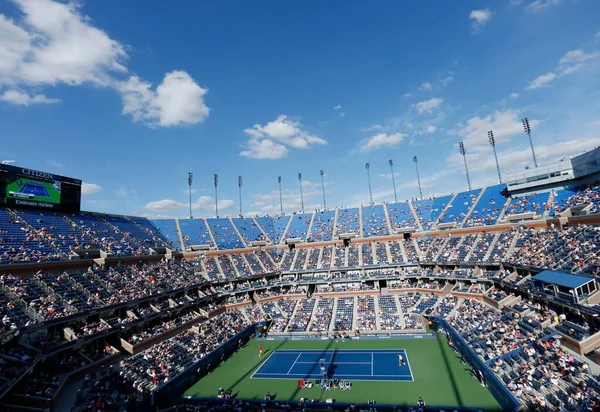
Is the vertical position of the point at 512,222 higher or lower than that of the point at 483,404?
higher

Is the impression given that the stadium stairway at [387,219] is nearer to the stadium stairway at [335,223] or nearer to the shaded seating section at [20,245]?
the stadium stairway at [335,223]

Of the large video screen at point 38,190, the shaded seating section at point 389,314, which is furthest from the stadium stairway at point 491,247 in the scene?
the large video screen at point 38,190

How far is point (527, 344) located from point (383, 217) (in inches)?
1564

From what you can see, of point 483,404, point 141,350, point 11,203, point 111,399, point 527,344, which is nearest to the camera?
point 483,404

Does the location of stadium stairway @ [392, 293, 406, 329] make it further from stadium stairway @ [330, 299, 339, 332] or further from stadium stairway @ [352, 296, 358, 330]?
stadium stairway @ [330, 299, 339, 332]

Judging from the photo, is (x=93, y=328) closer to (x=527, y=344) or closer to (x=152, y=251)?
(x=152, y=251)

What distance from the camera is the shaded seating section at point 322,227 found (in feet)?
206

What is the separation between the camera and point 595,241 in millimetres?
30094

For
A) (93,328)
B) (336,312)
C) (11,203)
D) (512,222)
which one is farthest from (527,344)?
Answer: (11,203)

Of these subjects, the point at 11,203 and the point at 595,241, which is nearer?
the point at 595,241

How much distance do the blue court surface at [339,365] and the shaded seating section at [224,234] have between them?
29.1 m

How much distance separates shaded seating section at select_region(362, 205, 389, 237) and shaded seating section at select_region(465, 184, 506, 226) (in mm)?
14138

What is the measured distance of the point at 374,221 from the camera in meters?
62.8

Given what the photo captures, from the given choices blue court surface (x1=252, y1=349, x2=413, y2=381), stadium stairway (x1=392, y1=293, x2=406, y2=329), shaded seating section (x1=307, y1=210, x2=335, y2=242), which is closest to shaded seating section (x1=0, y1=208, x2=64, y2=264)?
blue court surface (x1=252, y1=349, x2=413, y2=381)
